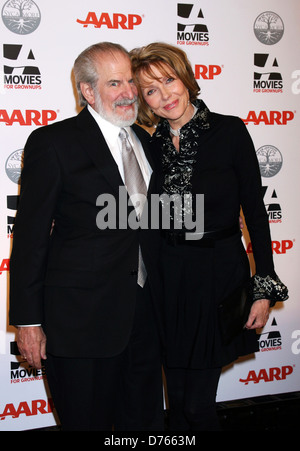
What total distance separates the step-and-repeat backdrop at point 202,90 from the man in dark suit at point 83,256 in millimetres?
977

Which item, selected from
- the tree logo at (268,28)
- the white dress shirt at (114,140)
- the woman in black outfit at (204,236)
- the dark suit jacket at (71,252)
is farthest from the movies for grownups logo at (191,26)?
the dark suit jacket at (71,252)

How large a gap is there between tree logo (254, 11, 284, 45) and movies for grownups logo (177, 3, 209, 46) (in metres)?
0.37

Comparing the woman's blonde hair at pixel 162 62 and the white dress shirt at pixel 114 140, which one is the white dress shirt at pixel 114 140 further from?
the woman's blonde hair at pixel 162 62

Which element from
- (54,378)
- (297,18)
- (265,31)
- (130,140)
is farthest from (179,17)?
(54,378)

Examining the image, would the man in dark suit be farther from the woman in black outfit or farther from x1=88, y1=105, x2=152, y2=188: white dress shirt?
the woman in black outfit

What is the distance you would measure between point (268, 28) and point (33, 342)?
2.54 m

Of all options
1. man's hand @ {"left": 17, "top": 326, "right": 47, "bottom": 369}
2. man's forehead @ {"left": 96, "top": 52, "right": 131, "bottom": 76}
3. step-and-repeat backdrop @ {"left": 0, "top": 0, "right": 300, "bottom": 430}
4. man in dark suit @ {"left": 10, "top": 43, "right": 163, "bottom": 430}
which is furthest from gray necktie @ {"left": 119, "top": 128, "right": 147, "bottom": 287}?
step-and-repeat backdrop @ {"left": 0, "top": 0, "right": 300, "bottom": 430}

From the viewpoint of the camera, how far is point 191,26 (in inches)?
128

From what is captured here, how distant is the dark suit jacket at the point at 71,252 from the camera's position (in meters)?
1.91

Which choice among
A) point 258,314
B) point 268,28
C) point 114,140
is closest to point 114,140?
point 114,140

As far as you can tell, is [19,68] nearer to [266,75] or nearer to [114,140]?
[114,140]

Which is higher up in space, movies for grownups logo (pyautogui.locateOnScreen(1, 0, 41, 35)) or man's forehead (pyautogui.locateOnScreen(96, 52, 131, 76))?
movies for grownups logo (pyautogui.locateOnScreen(1, 0, 41, 35))

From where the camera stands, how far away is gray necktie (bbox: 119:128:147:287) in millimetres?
2045

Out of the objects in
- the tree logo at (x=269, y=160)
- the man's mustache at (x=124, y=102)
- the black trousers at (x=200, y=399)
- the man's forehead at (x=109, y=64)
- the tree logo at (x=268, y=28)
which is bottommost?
the black trousers at (x=200, y=399)
